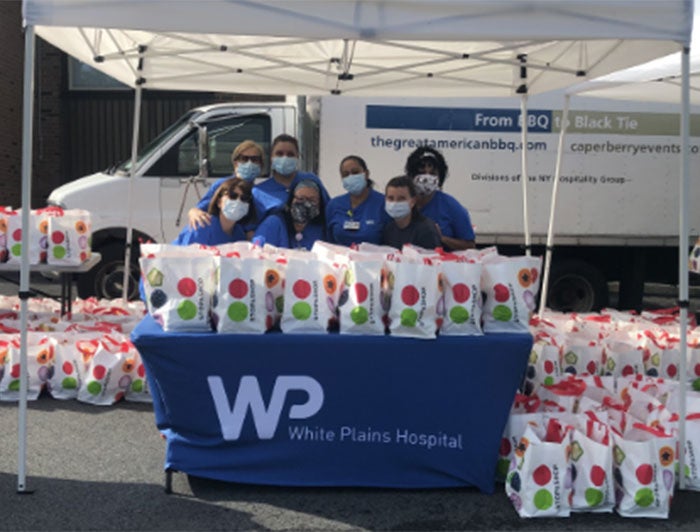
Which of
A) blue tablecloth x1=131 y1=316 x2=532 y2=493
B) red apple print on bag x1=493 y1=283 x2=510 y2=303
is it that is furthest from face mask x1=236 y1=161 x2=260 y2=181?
red apple print on bag x1=493 y1=283 x2=510 y2=303

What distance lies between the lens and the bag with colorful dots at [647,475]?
12.7 feet

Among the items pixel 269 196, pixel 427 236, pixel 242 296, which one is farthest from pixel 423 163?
pixel 242 296

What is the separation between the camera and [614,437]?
396 cm

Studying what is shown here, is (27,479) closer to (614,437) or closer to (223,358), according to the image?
(223,358)

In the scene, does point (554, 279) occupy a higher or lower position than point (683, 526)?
higher

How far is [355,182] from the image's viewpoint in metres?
5.13

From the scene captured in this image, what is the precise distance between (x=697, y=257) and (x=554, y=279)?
6.35 ft

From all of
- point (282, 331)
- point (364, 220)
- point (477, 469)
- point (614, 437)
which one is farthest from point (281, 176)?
point (614, 437)

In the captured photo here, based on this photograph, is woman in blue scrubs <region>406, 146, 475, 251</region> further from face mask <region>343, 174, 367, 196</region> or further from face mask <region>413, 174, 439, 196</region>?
face mask <region>343, 174, 367, 196</region>

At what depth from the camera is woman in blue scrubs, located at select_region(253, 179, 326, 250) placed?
500cm

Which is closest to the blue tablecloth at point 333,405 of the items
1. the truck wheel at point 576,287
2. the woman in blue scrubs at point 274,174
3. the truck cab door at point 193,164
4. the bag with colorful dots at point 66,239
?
the woman in blue scrubs at point 274,174

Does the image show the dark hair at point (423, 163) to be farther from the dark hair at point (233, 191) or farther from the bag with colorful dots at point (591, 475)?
the bag with colorful dots at point (591, 475)

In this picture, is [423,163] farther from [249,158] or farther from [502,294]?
[502,294]

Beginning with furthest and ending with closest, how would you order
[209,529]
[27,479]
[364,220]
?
[364,220] < [27,479] < [209,529]
